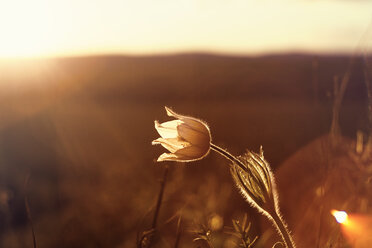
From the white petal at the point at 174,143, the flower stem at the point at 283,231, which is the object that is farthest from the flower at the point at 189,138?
the flower stem at the point at 283,231

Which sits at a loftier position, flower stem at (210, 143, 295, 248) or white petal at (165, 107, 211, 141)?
white petal at (165, 107, 211, 141)

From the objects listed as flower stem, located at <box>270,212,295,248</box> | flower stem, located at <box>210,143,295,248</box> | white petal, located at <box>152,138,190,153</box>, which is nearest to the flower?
white petal, located at <box>152,138,190,153</box>

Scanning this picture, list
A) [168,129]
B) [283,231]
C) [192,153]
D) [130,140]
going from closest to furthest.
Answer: [283,231]
[192,153]
[168,129]
[130,140]

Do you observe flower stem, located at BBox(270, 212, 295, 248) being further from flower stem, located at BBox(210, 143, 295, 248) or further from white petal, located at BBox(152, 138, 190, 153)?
Result: white petal, located at BBox(152, 138, 190, 153)

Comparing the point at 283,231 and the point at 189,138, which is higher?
the point at 189,138

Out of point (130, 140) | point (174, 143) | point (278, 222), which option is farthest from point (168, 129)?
point (130, 140)

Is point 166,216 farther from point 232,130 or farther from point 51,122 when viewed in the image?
point 51,122

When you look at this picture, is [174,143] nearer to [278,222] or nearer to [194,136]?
[194,136]

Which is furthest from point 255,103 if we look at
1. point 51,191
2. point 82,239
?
point 82,239

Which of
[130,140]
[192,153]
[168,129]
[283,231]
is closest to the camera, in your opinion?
[283,231]
